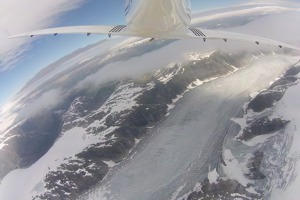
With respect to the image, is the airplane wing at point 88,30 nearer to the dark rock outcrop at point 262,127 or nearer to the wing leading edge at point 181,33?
the wing leading edge at point 181,33

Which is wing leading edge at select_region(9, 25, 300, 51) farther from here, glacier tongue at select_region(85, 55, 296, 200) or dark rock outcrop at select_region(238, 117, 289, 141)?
dark rock outcrop at select_region(238, 117, 289, 141)

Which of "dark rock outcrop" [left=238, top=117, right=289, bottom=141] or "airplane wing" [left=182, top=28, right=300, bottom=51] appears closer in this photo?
"airplane wing" [left=182, top=28, right=300, bottom=51]

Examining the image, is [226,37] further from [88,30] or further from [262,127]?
[262,127]

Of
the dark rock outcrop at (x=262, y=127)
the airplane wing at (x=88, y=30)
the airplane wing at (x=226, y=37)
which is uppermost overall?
the airplane wing at (x=88, y=30)

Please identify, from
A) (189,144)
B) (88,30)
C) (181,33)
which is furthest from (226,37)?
(189,144)

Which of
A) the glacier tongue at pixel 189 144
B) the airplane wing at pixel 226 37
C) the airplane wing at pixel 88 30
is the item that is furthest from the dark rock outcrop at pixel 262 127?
the airplane wing at pixel 88 30

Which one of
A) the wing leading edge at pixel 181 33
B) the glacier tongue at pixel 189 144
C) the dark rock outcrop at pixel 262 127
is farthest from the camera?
the dark rock outcrop at pixel 262 127

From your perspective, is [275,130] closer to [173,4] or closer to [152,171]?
[152,171]

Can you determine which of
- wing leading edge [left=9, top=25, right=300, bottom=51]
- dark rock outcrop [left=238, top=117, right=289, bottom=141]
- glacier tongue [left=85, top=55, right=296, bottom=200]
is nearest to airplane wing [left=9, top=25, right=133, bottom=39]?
Result: wing leading edge [left=9, top=25, right=300, bottom=51]

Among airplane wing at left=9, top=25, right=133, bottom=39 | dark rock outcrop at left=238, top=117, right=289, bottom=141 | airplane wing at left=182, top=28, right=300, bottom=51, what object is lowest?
dark rock outcrop at left=238, top=117, right=289, bottom=141

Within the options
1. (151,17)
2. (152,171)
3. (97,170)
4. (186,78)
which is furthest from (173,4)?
(186,78)

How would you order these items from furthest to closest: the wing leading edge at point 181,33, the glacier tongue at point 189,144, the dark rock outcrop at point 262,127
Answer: the dark rock outcrop at point 262,127, the glacier tongue at point 189,144, the wing leading edge at point 181,33

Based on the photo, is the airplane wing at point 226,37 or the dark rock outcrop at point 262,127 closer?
the airplane wing at point 226,37
